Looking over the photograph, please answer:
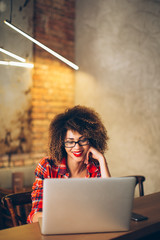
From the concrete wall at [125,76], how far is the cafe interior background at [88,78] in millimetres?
12

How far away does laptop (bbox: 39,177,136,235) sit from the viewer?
116 cm

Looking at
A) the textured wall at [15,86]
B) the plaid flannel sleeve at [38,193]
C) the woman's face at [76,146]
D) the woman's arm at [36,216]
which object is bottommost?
the woman's arm at [36,216]

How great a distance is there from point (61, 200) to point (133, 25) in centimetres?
297

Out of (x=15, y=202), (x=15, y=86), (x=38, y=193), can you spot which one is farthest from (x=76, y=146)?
(x=15, y=86)

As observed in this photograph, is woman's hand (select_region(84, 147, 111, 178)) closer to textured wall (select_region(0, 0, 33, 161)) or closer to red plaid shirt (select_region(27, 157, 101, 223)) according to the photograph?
red plaid shirt (select_region(27, 157, 101, 223))

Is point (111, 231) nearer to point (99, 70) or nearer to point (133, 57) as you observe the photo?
point (133, 57)

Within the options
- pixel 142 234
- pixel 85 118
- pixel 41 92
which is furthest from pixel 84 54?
pixel 142 234

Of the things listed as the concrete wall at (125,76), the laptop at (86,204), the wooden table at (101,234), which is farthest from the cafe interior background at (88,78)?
the laptop at (86,204)

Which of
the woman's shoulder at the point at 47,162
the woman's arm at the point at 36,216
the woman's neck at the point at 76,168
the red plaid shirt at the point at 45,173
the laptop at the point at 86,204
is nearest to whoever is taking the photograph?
the laptop at the point at 86,204

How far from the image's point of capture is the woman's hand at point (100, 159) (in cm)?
184

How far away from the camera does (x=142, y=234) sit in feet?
4.44

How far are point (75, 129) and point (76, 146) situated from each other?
0.39 feet

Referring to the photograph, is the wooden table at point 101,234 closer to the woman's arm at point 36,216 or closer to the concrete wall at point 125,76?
Answer: the woman's arm at point 36,216

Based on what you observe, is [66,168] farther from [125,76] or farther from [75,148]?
[125,76]
